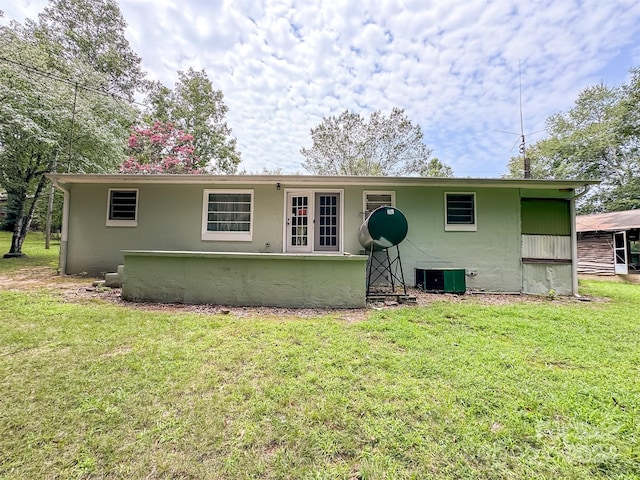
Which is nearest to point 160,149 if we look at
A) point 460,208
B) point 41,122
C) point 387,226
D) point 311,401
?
point 41,122

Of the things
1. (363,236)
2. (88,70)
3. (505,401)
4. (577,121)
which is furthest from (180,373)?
(577,121)

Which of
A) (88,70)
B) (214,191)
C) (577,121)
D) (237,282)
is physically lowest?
(237,282)

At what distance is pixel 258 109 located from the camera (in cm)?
1587

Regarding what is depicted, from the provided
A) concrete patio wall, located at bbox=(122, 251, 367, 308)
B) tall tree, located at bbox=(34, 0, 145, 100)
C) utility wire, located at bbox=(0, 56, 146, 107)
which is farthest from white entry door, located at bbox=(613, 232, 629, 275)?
tall tree, located at bbox=(34, 0, 145, 100)

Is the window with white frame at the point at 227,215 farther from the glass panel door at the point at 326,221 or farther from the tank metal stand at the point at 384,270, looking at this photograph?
the tank metal stand at the point at 384,270

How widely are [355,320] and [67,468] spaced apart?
331cm

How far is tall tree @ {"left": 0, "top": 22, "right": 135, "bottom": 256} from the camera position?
29.6 feet

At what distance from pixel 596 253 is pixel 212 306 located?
1554 centimetres

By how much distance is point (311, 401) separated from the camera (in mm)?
2121

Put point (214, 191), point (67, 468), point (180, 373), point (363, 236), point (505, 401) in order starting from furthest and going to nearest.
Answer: point (214, 191), point (363, 236), point (180, 373), point (505, 401), point (67, 468)

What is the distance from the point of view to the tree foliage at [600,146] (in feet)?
57.2

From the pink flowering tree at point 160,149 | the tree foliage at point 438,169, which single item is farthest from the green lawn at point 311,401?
the tree foliage at point 438,169

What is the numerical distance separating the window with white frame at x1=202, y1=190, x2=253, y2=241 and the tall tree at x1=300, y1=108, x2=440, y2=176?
510 inches

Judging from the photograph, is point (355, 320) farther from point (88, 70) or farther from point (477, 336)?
point (88, 70)
